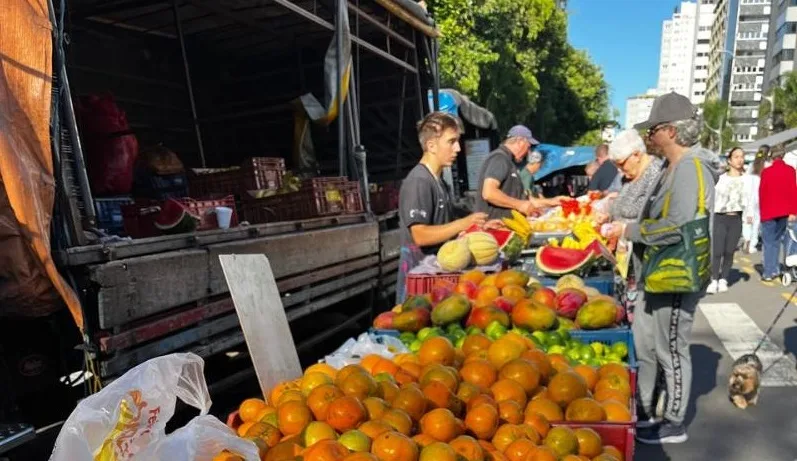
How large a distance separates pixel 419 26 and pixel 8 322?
6937 millimetres

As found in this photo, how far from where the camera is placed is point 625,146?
4793 mm

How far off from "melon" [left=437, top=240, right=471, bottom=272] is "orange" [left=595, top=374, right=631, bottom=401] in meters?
1.67

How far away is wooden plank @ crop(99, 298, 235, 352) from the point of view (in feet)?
9.86

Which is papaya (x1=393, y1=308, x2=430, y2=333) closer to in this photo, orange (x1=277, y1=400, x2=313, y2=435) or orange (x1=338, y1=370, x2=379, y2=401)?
orange (x1=338, y1=370, x2=379, y2=401)

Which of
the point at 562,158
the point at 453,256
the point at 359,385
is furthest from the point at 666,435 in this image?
the point at 562,158

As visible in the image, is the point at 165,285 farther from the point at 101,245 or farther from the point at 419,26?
the point at 419,26

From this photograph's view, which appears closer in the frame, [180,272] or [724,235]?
[180,272]

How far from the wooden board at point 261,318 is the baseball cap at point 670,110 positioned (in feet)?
8.56

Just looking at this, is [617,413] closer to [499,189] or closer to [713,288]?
[499,189]

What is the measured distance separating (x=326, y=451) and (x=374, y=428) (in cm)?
21

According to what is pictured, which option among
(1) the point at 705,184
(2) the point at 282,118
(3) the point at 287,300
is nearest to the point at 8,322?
(3) the point at 287,300

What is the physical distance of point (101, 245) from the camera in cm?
306

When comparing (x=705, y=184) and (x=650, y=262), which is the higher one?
(x=705, y=184)

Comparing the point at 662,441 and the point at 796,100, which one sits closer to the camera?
the point at 662,441
